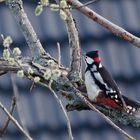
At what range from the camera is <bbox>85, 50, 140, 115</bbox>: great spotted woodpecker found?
2074mm

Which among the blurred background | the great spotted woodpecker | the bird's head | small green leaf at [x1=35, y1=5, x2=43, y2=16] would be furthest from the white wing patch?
the blurred background

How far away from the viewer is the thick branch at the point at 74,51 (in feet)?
6.52

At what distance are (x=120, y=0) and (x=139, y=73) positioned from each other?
1.32ft

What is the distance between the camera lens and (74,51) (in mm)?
2039

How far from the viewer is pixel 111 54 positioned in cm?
412

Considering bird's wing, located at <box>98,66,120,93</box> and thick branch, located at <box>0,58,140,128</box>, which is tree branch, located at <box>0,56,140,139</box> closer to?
thick branch, located at <box>0,58,140,128</box>

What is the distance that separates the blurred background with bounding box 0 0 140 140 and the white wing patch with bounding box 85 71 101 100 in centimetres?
171

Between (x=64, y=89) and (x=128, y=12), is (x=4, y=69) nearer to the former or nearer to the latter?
(x=64, y=89)

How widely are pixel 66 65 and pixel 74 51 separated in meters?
1.90

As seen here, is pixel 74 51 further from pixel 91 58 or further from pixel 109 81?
pixel 91 58

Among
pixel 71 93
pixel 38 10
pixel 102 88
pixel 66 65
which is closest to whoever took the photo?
pixel 38 10

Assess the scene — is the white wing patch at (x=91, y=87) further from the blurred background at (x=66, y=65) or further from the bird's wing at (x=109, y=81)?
the blurred background at (x=66, y=65)

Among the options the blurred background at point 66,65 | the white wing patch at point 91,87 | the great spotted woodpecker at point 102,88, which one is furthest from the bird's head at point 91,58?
the blurred background at point 66,65

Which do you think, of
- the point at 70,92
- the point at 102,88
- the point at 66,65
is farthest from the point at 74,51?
the point at 66,65
